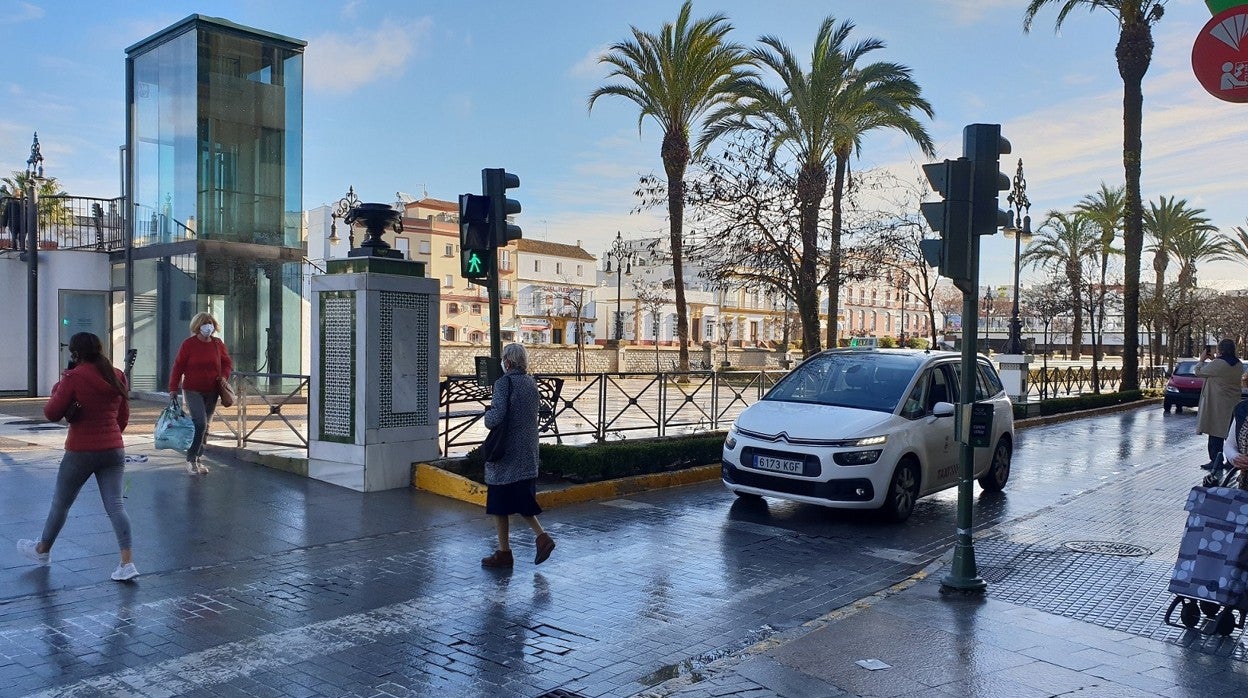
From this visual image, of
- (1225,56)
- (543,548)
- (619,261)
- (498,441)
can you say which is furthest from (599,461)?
(619,261)

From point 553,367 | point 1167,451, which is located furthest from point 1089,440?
point 553,367

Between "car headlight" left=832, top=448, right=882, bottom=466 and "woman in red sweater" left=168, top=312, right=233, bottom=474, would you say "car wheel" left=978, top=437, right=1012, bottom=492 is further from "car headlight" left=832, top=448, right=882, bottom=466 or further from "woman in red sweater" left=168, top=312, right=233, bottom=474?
"woman in red sweater" left=168, top=312, right=233, bottom=474

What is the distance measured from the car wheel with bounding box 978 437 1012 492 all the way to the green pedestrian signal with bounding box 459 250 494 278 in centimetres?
652

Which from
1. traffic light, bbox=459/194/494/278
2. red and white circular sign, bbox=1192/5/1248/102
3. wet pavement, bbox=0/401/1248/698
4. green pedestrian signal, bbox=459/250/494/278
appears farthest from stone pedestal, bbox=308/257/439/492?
red and white circular sign, bbox=1192/5/1248/102

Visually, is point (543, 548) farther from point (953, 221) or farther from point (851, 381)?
point (851, 381)

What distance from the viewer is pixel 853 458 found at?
8898 mm

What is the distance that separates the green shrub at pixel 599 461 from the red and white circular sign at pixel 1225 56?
6709 millimetres

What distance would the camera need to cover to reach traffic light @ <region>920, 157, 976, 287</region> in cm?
690

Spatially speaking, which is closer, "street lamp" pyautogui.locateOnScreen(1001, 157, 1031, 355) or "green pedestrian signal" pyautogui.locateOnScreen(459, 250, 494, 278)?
"green pedestrian signal" pyautogui.locateOnScreen(459, 250, 494, 278)

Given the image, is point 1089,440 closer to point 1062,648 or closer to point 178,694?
point 1062,648

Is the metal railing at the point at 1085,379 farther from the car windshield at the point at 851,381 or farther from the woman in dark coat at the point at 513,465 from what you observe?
the woman in dark coat at the point at 513,465

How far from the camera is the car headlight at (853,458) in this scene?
8.88 metres

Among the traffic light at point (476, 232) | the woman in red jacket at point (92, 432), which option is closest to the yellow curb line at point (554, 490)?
the traffic light at point (476, 232)

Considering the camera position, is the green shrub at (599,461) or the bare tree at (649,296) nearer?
the green shrub at (599,461)
